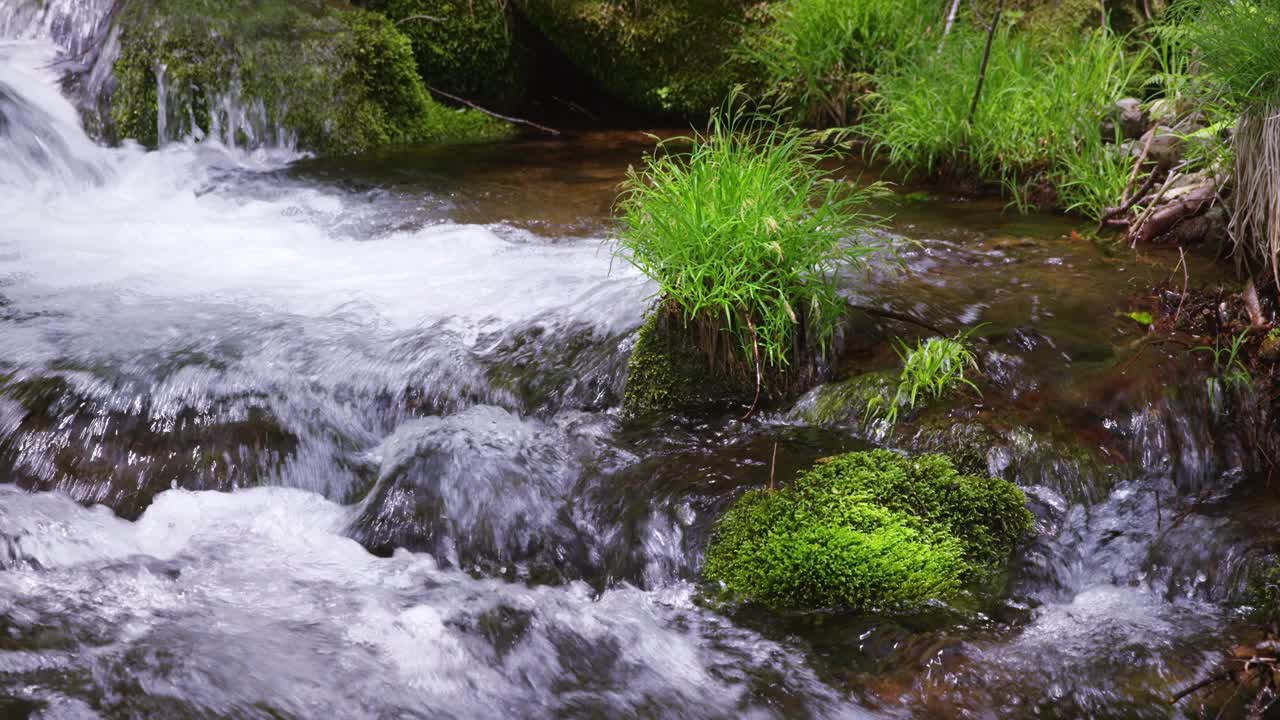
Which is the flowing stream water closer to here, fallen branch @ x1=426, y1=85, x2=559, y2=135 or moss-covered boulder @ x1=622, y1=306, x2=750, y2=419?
moss-covered boulder @ x1=622, y1=306, x2=750, y2=419

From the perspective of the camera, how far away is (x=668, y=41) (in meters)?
7.46

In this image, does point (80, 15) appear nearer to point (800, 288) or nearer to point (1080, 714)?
point (800, 288)

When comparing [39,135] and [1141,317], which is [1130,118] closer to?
[1141,317]

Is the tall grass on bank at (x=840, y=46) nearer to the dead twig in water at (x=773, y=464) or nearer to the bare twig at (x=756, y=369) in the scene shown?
the bare twig at (x=756, y=369)

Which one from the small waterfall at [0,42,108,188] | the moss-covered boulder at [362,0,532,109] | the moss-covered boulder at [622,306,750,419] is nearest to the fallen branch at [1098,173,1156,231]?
the moss-covered boulder at [622,306,750,419]

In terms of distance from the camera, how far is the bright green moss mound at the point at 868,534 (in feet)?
8.96

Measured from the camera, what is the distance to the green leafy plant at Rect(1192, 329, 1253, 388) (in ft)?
10.9

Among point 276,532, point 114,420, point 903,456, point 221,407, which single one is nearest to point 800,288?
point 903,456

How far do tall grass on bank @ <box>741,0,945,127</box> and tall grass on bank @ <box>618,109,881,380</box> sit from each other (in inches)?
133

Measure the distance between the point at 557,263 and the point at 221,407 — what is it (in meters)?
1.73

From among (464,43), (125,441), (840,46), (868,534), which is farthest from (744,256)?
(464,43)

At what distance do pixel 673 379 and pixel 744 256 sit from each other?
0.54 meters

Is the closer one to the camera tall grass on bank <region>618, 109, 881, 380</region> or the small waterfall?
tall grass on bank <region>618, 109, 881, 380</region>

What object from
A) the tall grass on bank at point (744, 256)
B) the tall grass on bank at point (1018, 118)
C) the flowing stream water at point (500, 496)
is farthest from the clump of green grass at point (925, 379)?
the tall grass on bank at point (1018, 118)
